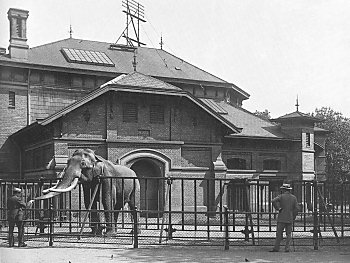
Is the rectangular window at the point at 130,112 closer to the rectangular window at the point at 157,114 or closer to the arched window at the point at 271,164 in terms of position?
the rectangular window at the point at 157,114

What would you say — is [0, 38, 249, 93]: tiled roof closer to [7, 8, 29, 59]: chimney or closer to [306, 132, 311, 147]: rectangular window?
[7, 8, 29, 59]: chimney

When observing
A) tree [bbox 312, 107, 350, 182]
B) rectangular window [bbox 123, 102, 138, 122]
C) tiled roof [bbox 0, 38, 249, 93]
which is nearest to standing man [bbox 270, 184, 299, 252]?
rectangular window [bbox 123, 102, 138, 122]

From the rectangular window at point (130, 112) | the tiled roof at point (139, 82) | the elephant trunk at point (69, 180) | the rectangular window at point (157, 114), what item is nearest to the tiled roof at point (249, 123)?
the rectangular window at point (157, 114)

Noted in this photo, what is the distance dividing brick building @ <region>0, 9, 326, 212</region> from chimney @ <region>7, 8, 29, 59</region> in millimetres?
60

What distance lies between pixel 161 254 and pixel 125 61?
2625cm

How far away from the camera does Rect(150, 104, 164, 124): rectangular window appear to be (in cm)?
2897

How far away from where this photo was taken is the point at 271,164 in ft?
113

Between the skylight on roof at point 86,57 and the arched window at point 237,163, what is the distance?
9955mm

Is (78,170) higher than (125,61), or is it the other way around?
(125,61)

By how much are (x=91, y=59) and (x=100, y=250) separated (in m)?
23.2

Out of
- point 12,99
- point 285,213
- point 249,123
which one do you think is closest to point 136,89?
point 12,99

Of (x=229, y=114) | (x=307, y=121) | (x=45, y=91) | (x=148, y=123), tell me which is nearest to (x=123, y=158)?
(x=148, y=123)

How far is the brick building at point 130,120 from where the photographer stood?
27469 mm

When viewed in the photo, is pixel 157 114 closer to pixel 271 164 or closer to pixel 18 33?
pixel 271 164
